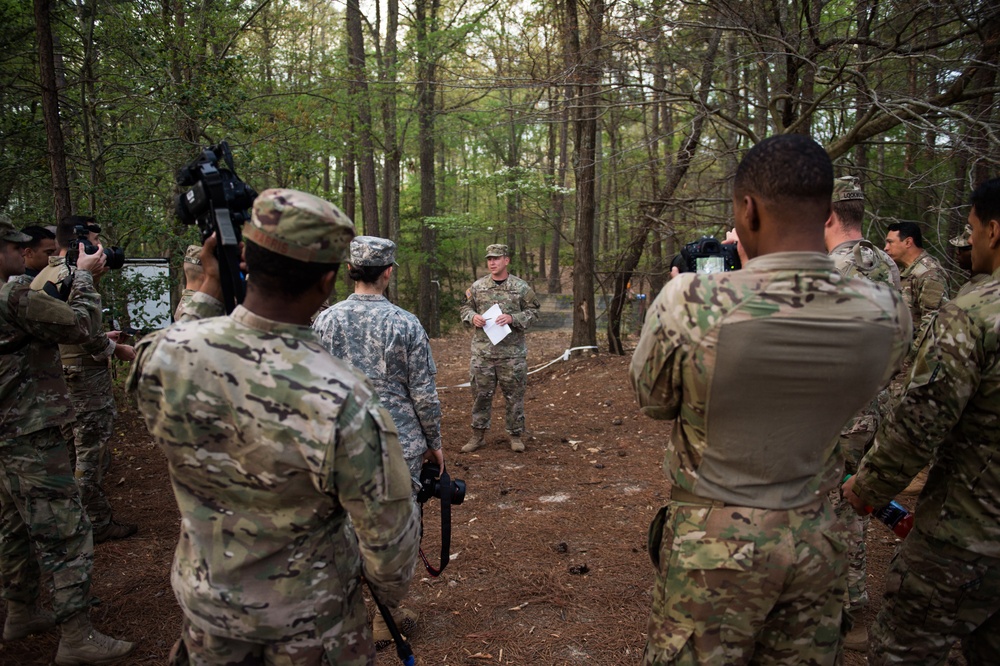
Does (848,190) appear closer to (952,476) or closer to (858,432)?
(858,432)

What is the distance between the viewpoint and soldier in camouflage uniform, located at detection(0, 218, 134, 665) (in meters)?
3.20

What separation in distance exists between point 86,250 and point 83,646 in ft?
7.71

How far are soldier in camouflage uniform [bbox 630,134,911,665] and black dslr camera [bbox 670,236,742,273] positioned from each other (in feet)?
1.37

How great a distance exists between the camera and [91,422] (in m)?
4.98

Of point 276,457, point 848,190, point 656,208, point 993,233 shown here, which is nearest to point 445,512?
point 276,457

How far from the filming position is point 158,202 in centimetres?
793

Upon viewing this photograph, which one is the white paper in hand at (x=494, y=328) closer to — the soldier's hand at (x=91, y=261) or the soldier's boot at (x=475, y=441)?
the soldier's boot at (x=475, y=441)

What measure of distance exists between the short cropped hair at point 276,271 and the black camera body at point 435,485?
1524mm

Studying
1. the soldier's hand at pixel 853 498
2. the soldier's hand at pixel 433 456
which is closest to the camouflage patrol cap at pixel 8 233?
the soldier's hand at pixel 433 456

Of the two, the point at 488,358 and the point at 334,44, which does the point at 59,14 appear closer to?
the point at 488,358

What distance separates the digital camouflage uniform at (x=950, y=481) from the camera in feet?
7.18

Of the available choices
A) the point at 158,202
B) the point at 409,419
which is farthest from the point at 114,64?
the point at 409,419

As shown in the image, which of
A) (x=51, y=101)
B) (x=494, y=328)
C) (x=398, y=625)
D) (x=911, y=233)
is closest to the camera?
(x=398, y=625)

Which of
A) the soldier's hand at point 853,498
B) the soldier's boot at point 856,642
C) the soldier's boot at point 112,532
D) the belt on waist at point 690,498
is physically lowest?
the soldier's boot at point 112,532
